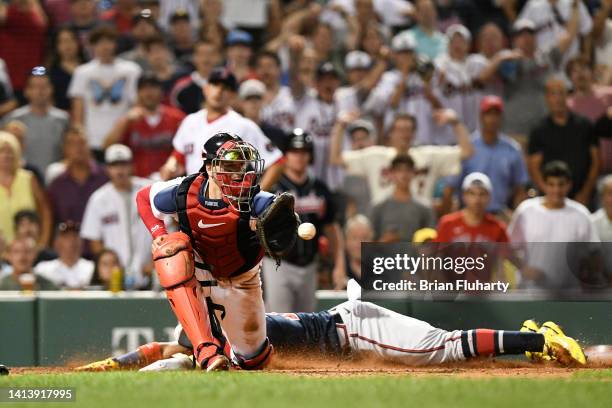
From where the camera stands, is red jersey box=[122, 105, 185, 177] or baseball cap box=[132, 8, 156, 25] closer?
red jersey box=[122, 105, 185, 177]

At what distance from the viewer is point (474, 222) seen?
11734mm

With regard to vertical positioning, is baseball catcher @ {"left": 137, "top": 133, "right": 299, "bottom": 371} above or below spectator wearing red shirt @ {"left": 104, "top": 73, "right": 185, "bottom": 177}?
below

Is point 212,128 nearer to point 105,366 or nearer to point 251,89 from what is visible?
point 105,366

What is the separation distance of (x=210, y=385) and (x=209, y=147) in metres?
2.03

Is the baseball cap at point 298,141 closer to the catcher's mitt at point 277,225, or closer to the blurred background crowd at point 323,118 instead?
the blurred background crowd at point 323,118

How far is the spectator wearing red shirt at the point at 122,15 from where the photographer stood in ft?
51.0

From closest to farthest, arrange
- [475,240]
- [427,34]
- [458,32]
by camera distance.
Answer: [475,240] → [458,32] → [427,34]

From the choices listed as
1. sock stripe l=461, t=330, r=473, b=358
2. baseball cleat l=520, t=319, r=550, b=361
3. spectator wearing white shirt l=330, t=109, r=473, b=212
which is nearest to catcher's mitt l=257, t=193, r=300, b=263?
sock stripe l=461, t=330, r=473, b=358

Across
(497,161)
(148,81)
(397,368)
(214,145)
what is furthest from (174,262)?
(497,161)

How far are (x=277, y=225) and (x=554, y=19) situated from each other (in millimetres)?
8143

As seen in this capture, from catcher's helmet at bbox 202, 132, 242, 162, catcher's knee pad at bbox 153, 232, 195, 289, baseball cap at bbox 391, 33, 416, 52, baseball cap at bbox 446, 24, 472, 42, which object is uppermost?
baseball cap at bbox 446, 24, 472, 42

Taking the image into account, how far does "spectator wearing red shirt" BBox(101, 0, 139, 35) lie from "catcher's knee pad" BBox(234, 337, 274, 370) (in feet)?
23.7

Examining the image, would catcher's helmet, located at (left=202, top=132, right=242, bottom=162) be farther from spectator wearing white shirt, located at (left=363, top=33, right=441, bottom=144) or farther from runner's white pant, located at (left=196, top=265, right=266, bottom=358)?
spectator wearing white shirt, located at (left=363, top=33, right=441, bottom=144)

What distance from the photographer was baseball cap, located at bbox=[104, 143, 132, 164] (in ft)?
42.3
